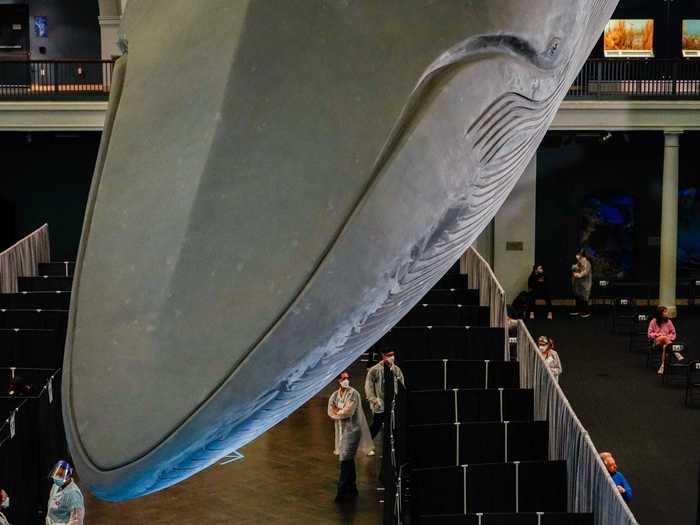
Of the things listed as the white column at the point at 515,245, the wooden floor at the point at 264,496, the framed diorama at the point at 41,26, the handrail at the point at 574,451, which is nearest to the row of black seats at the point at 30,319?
the wooden floor at the point at 264,496

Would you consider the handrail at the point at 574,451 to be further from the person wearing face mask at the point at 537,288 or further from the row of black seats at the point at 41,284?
the person wearing face mask at the point at 537,288

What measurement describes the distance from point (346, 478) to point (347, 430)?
624mm

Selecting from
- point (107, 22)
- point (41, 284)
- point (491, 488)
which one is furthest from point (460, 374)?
point (107, 22)

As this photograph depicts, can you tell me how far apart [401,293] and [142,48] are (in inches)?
12.3

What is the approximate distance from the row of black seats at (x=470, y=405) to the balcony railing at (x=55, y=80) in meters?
10.9

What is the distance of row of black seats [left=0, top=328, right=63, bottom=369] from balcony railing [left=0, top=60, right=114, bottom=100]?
6810mm

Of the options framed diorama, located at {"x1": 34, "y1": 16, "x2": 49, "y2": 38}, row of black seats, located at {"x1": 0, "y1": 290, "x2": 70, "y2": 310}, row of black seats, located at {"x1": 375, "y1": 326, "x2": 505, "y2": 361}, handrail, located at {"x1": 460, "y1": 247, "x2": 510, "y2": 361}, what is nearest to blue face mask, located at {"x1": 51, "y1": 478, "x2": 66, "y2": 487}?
row of black seats, located at {"x1": 375, "y1": 326, "x2": 505, "y2": 361}

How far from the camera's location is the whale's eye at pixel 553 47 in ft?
3.04

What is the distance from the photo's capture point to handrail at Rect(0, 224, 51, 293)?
21.1 meters

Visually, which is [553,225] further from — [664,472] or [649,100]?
[664,472]

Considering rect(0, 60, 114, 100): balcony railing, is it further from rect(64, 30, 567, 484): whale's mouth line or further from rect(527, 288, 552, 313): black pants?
rect(64, 30, 567, 484): whale's mouth line

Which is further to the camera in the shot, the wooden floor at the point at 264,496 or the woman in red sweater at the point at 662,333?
the woman in red sweater at the point at 662,333

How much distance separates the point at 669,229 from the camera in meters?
27.4

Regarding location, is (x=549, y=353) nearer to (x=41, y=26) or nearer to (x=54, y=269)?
(x=54, y=269)
